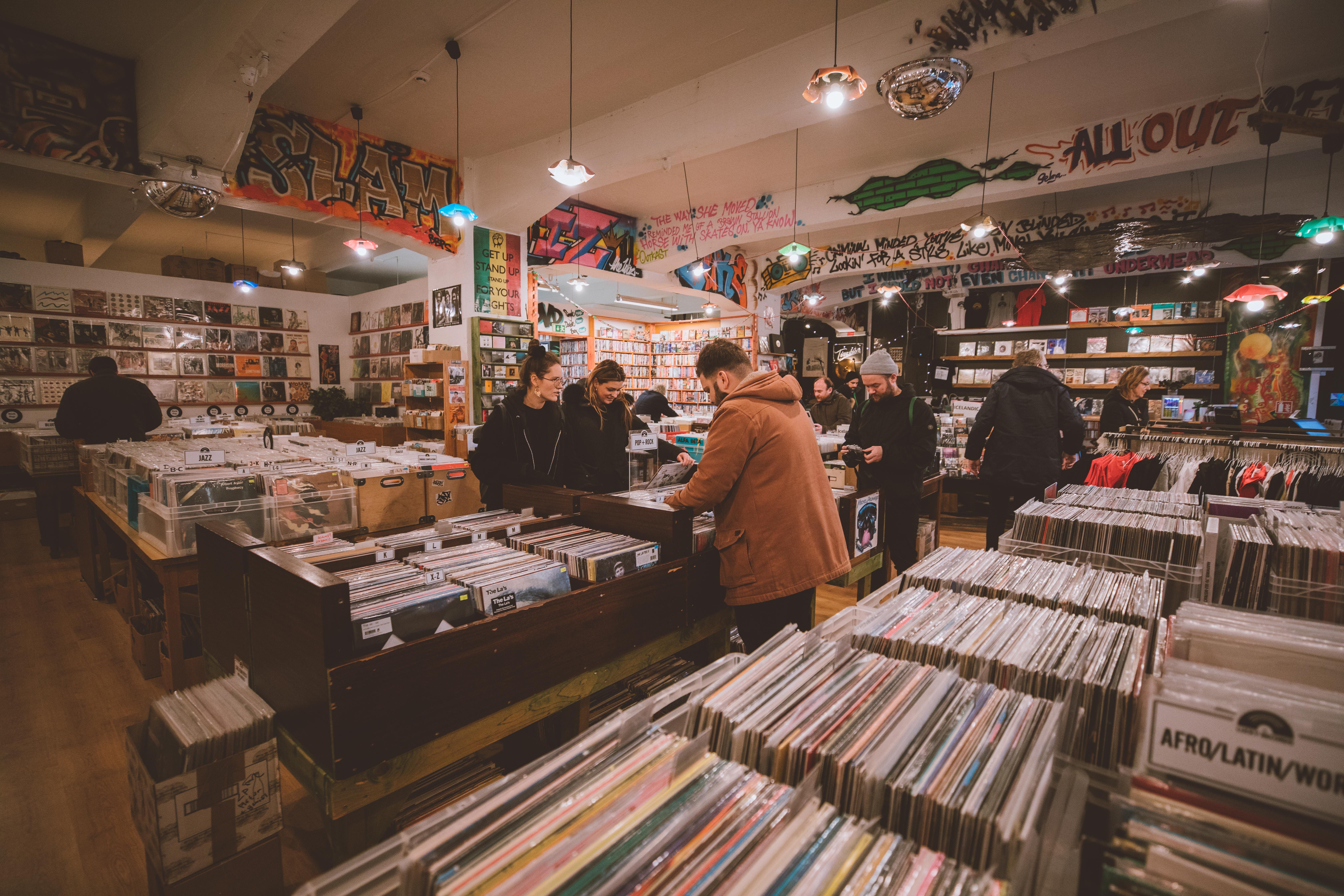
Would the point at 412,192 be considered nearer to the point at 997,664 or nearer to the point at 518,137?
the point at 518,137

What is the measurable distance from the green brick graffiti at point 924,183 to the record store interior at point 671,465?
0.04 m

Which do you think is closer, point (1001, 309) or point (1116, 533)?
point (1116, 533)

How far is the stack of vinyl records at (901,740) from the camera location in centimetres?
69

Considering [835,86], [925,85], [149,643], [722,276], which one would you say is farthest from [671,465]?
[722,276]

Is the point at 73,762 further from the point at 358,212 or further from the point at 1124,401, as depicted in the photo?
the point at 1124,401

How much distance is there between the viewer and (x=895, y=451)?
11.2 ft

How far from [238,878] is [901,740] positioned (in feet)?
5.84

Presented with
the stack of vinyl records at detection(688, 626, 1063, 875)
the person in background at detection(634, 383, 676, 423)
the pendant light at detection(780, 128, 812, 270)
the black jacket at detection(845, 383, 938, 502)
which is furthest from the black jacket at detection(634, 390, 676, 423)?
the stack of vinyl records at detection(688, 626, 1063, 875)

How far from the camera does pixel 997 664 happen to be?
998 mm

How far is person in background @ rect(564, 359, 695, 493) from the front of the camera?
3.16 m

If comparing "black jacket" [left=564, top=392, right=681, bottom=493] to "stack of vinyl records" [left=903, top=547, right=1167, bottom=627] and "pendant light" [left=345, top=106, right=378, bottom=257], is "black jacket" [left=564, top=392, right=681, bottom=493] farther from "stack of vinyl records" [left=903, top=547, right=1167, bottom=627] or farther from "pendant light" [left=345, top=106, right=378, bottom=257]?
"pendant light" [left=345, top=106, right=378, bottom=257]

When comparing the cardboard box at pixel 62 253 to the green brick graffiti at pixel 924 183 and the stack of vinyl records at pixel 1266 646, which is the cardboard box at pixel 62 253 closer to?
the green brick graffiti at pixel 924 183

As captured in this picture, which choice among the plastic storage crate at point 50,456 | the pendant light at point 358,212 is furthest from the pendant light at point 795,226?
the plastic storage crate at point 50,456

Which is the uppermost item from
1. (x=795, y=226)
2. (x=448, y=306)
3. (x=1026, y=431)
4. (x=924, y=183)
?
(x=924, y=183)
